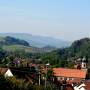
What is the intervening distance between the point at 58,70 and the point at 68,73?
6.29 ft

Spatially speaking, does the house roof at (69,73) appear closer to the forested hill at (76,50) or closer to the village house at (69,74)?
the village house at (69,74)

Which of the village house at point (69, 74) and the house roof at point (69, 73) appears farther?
the house roof at point (69, 73)

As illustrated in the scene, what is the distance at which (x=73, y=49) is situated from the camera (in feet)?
518

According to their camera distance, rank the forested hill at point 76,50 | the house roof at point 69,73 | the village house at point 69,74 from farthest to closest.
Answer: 1. the forested hill at point 76,50
2. the house roof at point 69,73
3. the village house at point 69,74

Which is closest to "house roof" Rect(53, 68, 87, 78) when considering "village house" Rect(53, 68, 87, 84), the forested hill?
"village house" Rect(53, 68, 87, 84)

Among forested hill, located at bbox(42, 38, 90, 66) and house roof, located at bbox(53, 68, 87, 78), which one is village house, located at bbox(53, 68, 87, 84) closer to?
house roof, located at bbox(53, 68, 87, 78)

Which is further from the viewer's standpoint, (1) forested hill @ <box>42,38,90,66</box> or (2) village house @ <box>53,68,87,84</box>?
(1) forested hill @ <box>42,38,90,66</box>

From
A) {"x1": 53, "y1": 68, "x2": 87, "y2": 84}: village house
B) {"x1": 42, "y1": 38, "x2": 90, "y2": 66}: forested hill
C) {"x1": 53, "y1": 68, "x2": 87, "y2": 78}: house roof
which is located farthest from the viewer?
{"x1": 42, "y1": 38, "x2": 90, "y2": 66}: forested hill

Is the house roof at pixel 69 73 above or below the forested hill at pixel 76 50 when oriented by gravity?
below

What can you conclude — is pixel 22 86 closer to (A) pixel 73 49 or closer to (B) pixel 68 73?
(B) pixel 68 73

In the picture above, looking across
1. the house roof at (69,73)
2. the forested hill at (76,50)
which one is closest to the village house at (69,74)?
the house roof at (69,73)

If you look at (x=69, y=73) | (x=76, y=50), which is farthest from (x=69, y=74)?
(x=76, y=50)

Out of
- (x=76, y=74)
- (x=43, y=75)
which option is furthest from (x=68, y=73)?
(x=43, y=75)

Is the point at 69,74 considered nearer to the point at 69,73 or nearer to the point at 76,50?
the point at 69,73
